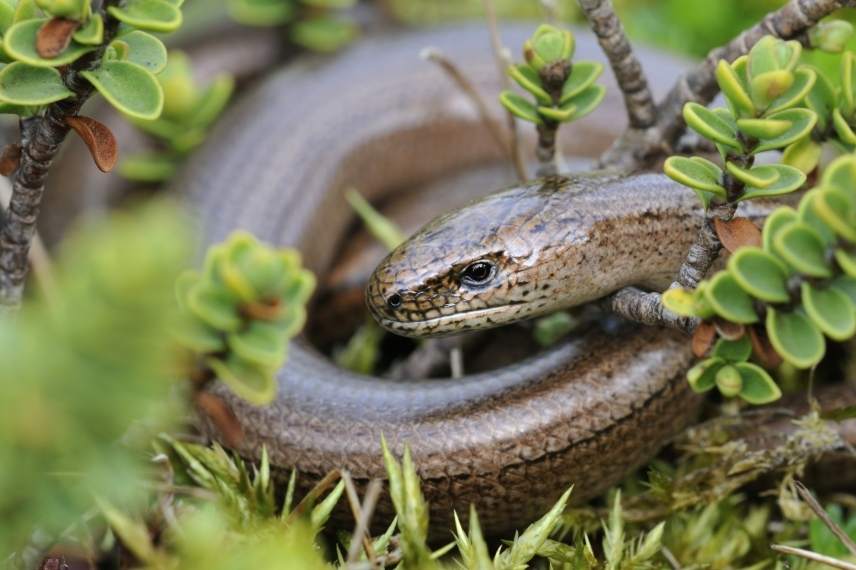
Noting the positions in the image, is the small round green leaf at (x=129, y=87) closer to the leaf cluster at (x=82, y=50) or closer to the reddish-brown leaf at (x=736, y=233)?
the leaf cluster at (x=82, y=50)

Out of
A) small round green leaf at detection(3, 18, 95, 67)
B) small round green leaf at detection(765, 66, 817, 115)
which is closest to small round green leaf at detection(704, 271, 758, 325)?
small round green leaf at detection(765, 66, 817, 115)

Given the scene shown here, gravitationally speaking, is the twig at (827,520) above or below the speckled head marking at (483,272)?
below

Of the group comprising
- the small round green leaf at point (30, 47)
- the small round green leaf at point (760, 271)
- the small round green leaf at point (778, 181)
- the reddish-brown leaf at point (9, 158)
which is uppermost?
the small round green leaf at point (30, 47)

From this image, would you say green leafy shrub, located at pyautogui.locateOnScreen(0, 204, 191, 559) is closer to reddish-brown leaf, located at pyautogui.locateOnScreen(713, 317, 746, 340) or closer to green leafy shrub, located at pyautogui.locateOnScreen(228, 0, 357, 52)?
reddish-brown leaf, located at pyautogui.locateOnScreen(713, 317, 746, 340)

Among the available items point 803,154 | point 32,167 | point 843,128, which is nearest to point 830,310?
point 843,128

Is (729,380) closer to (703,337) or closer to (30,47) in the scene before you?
(703,337)

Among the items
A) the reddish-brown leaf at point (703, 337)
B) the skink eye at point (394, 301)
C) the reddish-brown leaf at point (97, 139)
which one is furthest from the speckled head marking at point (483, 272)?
the reddish-brown leaf at point (97, 139)
